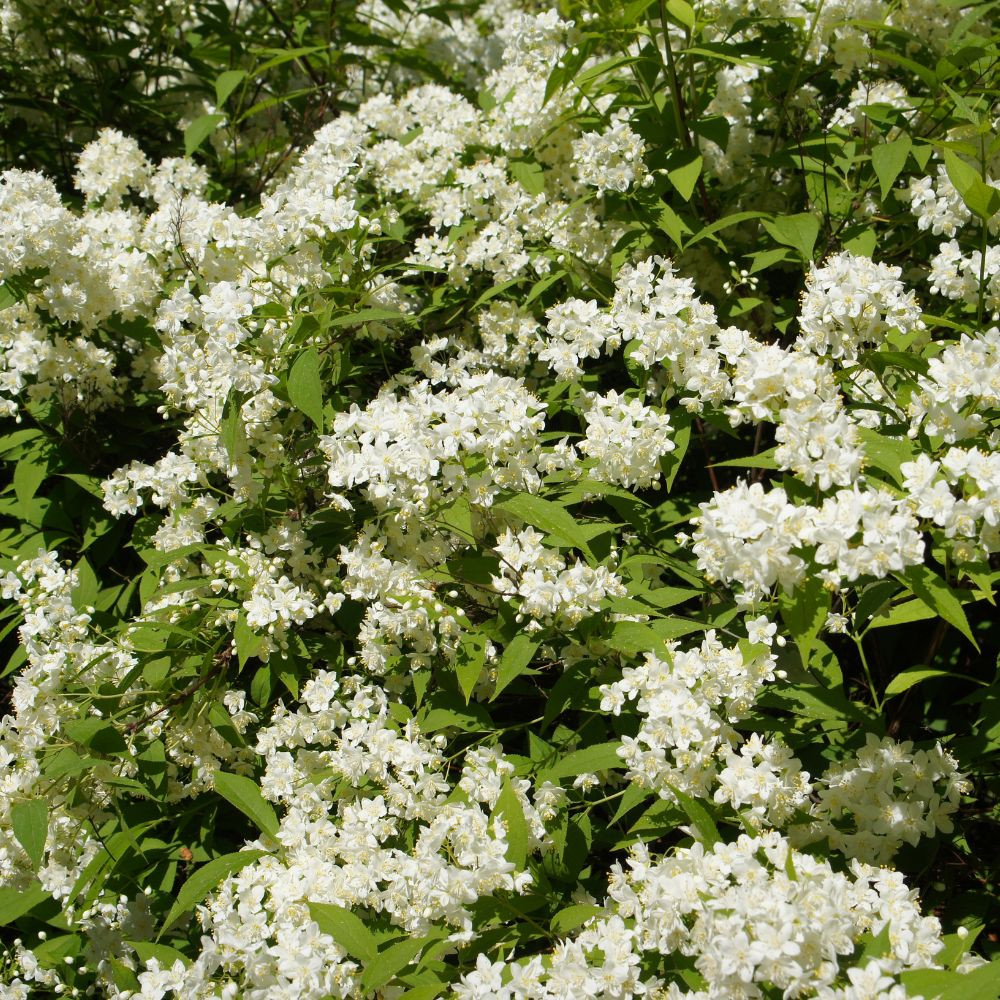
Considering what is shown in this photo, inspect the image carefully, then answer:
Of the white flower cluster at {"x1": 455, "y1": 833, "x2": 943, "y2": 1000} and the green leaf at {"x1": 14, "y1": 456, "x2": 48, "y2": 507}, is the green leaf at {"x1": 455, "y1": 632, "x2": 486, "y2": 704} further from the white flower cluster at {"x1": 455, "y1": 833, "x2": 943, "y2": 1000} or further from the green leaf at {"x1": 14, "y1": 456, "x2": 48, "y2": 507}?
the green leaf at {"x1": 14, "y1": 456, "x2": 48, "y2": 507}

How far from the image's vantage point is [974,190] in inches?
95.9

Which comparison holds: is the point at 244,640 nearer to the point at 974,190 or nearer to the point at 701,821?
the point at 701,821

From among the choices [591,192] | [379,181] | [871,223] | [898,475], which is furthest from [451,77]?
[898,475]

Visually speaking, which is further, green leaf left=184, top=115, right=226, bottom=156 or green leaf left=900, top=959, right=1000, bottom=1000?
green leaf left=184, top=115, right=226, bottom=156

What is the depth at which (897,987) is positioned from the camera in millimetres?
1831

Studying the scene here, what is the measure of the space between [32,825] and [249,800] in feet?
2.17

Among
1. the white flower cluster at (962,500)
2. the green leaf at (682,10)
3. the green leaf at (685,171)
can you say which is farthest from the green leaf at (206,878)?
the green leaf at (682,10)

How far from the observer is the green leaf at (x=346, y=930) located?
88.2 inches

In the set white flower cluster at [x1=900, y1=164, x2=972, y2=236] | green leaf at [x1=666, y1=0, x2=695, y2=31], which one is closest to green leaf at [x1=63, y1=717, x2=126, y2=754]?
Answer: green leaf at [x1=666, y1=0, x2=695, y2=31]

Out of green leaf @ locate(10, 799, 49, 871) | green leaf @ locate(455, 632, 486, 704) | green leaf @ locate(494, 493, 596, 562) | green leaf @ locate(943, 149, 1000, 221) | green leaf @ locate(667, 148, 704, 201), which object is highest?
green leaf @ locate(667, 148, 704, 201)

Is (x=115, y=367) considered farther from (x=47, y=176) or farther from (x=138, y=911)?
(x=138, y=911)

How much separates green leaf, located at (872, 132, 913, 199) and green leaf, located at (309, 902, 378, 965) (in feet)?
8.65

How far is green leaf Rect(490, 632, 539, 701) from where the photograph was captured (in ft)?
8.50

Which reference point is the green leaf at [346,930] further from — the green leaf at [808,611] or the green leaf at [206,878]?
the green leaf at [808,611]
